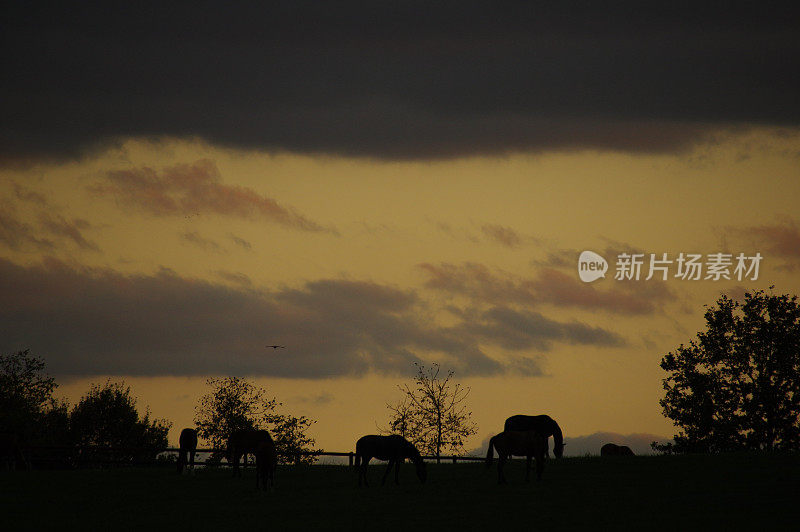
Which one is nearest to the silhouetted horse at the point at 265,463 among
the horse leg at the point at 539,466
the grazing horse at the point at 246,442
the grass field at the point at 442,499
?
the grass field at the point at 442,499

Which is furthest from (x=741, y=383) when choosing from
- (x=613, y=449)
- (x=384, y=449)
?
(x=384, y=449)

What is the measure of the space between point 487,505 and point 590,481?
792cm

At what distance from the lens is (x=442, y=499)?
35.2 meters

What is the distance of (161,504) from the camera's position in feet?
116

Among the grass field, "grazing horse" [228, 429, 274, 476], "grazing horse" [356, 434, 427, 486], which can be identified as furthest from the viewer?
"grazing horse" [228, 429, 274, 476]

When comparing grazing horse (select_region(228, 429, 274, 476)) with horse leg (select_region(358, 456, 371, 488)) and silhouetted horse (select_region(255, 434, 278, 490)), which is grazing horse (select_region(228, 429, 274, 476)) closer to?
silhouetted horse (select_region(255, 434, 278, 490))

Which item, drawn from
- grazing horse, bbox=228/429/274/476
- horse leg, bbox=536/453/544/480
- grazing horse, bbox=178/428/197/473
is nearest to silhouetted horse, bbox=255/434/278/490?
grazing horse, bbox=228/429/274/476

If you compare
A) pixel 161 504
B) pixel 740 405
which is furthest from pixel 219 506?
pixel 740 405

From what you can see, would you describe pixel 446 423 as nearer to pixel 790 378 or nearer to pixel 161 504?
pixel 790 378

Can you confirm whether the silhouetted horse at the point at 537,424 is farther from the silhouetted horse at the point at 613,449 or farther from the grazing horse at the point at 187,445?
the silhouetted horse at the point at 613,449

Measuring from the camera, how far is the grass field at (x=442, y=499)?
98.6 feet

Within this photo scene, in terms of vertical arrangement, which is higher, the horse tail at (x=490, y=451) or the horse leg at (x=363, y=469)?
the horse tail at (x=490, y=451)

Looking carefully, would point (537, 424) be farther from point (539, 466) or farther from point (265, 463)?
point (265, 463)

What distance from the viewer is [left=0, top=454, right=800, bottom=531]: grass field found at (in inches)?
1184
